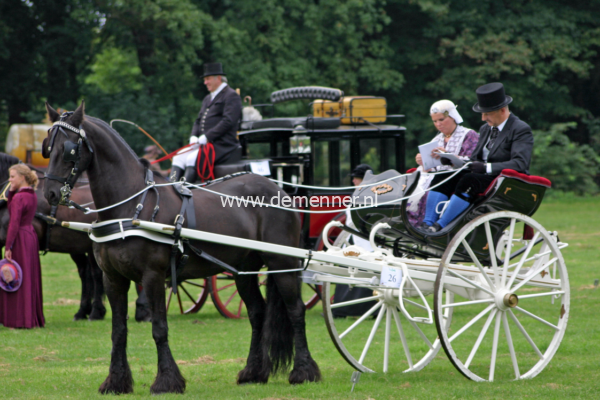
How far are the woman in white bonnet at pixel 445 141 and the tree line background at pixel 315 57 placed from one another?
651 inches

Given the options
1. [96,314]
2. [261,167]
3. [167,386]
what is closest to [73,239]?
[96,314]

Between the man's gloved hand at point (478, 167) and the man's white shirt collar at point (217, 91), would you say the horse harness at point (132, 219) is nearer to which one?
the man's gloved hand at point (478, 167)

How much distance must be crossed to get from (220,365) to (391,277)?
2.00 meters

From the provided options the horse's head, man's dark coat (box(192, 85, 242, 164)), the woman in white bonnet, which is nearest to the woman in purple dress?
man's dark coat (box(192, 85, 242, 164))

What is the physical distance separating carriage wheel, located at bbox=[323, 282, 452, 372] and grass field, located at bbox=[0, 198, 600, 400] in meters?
0.15

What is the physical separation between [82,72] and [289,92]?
1717 centimetres

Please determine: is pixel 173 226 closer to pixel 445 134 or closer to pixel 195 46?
pixel 445 134

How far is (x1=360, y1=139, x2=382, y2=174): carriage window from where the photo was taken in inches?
381

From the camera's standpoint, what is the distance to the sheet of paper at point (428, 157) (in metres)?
5.80

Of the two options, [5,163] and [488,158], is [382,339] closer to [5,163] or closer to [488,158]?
[488,158]

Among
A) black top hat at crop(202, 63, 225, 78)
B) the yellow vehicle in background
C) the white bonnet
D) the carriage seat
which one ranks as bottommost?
the white bonnet

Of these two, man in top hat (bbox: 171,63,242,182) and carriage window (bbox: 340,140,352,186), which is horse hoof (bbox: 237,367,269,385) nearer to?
man in top hat (bbox: 171,63,242,182)

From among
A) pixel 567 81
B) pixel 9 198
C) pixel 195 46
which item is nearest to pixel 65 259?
pixel 9 198

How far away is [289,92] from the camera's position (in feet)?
34.8
